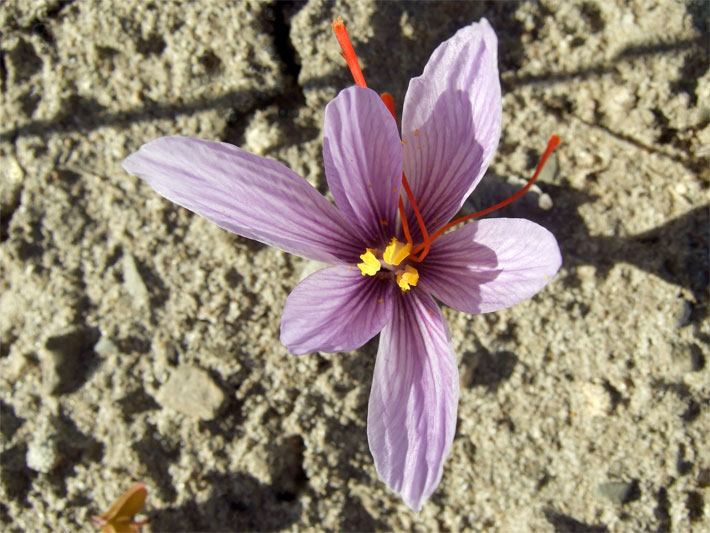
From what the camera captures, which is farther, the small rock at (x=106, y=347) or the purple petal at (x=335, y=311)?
the small rock at (x=106, y=347)

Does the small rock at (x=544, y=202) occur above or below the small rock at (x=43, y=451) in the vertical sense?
above

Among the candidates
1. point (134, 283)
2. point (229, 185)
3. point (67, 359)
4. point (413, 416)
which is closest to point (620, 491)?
point (413, 416)

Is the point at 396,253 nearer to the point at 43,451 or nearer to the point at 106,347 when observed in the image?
the point at 106,347

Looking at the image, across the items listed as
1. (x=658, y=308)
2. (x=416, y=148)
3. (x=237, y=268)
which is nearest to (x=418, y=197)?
(x=416, y=148)

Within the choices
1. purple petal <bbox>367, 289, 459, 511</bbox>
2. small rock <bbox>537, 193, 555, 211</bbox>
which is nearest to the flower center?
purple petal <bbox>367, 289, 459, 511</bbox>

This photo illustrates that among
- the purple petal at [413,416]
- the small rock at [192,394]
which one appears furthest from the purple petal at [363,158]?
the small rock at [192,394]

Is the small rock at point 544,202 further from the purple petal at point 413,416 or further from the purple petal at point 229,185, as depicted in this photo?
the purple petal at point 229,185

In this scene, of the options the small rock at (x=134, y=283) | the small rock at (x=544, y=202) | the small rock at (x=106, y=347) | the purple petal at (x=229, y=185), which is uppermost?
the small rock at (x=544, y=202)

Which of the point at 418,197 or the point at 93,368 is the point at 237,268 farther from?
the point at 418,197
